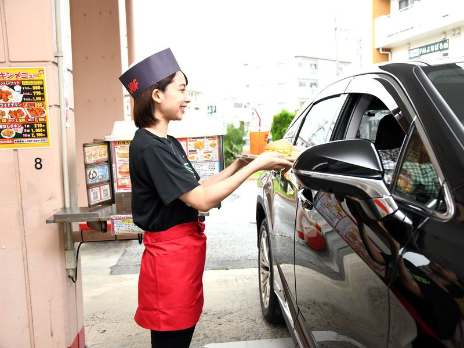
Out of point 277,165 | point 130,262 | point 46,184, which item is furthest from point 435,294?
point 130,262

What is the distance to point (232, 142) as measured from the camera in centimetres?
2133

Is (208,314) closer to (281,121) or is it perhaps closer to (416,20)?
(281,121)

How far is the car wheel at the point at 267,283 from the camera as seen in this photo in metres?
3.74

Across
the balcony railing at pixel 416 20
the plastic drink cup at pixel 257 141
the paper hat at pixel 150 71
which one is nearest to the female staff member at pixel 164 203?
the paper hat at pixel 150 71

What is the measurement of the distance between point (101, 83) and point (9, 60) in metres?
4.91

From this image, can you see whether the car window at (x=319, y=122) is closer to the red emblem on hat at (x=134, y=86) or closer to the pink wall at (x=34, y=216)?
the red emblem on hat at (x=134, y=86)

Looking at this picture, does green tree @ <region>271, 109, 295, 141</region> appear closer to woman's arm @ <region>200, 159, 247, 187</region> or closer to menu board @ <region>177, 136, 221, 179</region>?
Answer: menu board @ <region>177, 136, 221, 179</region>

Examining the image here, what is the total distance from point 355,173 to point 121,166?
184cm

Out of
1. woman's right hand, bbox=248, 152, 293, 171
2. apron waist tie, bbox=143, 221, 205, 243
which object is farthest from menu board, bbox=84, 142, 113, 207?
woman's right hand, bbox=248, 152, 293, 171

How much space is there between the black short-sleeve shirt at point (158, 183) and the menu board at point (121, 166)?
800 mm

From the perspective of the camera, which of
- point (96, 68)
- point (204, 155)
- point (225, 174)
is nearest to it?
point (225, 174)

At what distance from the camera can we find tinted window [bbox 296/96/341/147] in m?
2.71

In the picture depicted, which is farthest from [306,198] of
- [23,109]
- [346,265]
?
[23,109]

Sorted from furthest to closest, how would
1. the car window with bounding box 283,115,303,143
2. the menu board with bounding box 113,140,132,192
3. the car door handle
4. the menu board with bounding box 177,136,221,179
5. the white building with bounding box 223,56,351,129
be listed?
the white building with bounding box 223,56,351,129, the car window with bounding box 283,115,303,143, the menu board with bounding box 177,136,221,179, the menu board with bounding box 113,140,132,192, the car door handle
